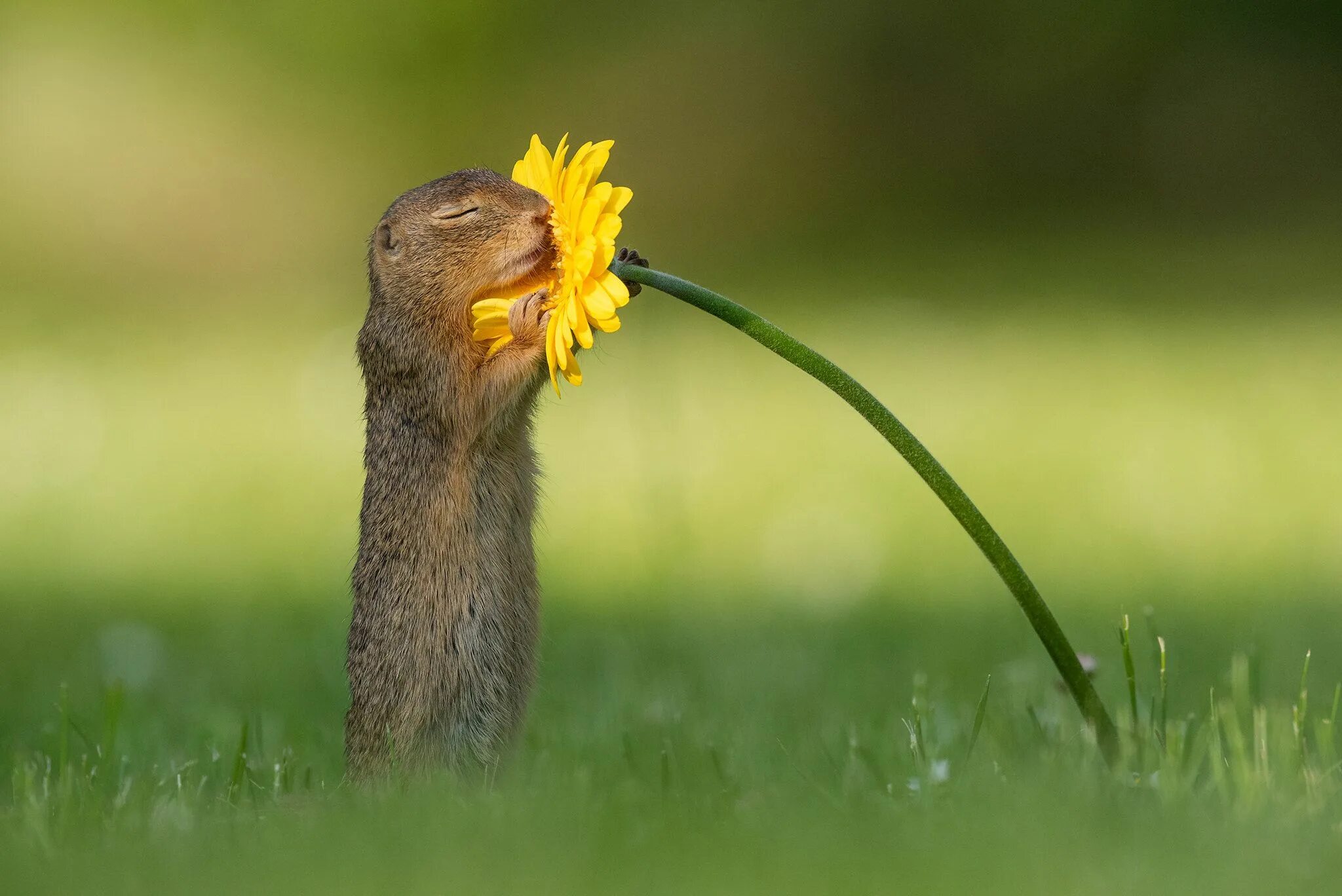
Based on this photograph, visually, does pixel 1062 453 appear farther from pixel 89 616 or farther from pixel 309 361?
pixel 309 361

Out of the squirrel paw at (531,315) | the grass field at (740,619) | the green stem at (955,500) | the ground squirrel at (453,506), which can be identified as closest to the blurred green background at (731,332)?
the grass field at (740,619)

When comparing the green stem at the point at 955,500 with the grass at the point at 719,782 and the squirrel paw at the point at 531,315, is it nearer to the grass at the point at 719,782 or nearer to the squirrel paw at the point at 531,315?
the grass at the point at 719,782

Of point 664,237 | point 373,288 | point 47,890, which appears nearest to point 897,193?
point 664,237

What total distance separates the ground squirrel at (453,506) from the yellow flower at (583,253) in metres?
0.16

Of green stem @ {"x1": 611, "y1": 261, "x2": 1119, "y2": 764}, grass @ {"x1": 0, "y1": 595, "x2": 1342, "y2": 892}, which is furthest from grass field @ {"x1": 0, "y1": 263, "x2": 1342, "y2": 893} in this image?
green stem @ {"x1": 611, "y1": 261, "x2": 1119, "y2": 764}

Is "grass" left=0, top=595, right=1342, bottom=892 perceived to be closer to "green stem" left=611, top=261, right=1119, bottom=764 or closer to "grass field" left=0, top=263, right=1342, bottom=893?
"grass field" left=0, top=263, right=1342, bottom=893

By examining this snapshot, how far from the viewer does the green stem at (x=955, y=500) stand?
9.78 feet

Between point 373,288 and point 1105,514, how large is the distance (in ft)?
13.9

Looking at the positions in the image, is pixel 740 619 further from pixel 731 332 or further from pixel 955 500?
pixel 731 332

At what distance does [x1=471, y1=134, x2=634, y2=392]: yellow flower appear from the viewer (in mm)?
3184

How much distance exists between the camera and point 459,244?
13.1ft

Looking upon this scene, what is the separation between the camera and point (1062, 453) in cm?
855

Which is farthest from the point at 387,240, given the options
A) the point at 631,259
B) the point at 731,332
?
the point at 731,332

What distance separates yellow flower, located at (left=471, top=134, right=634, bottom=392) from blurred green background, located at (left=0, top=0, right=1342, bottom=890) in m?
1.53
